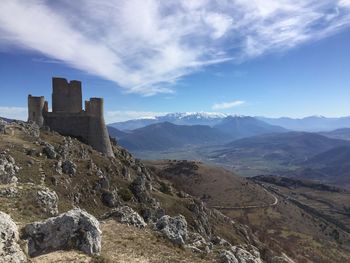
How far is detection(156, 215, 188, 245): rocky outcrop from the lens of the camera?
3048 cm

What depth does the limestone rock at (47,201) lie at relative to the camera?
31.3m

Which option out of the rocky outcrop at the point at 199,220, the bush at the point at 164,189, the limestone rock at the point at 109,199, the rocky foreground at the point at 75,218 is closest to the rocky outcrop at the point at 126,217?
the rocky foreground at the point at 75,218

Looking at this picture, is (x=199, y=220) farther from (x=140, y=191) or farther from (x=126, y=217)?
(x=126, y=217)

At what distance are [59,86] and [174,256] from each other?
6793 centimetres

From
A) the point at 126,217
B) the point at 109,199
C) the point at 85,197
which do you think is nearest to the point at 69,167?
the point at 85,197

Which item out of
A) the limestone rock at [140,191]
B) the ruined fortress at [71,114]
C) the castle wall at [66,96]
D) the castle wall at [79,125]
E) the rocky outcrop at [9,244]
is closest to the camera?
the rocky outcrop at [9,244]

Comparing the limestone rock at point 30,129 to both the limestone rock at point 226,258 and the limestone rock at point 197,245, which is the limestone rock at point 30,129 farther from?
the limestone rock at point 226,258

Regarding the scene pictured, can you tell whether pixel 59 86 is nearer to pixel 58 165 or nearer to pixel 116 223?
pixel 58 165

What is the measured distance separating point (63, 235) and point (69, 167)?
137ft

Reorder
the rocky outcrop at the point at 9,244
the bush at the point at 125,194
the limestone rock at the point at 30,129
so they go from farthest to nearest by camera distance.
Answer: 1. the limestone rock at the point at 30,129
2. the bush at the point at 125,194
3. the rocky outcrop at the point at 9,244

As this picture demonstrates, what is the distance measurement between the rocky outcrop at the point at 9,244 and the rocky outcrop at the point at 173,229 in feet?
40.5

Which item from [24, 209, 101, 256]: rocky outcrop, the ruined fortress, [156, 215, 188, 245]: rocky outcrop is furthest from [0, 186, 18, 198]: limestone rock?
the ruined fortress

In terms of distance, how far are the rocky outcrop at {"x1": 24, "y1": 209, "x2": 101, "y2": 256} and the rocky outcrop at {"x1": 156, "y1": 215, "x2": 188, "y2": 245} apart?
778 cm

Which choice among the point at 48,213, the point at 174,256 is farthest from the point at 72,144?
the point at 174,256
